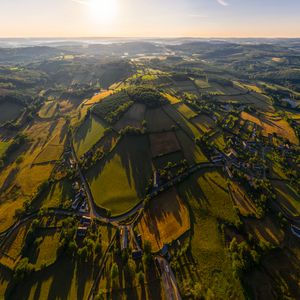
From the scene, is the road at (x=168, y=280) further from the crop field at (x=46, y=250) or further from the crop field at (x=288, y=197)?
the crop field at (x=288, y=197)

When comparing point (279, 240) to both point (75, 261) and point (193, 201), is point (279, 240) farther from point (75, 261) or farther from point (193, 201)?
point (75, 261)

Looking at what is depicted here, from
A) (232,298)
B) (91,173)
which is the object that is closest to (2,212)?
(91,173)

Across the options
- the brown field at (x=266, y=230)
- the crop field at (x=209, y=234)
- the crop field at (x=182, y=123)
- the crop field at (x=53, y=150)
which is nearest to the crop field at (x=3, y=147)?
the crop field at (x=53, y=150)

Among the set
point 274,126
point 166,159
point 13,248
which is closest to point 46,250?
point 13,248

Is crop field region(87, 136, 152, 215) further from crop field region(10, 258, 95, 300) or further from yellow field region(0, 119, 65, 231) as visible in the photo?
yellow field region(0, 119, 65, 231)

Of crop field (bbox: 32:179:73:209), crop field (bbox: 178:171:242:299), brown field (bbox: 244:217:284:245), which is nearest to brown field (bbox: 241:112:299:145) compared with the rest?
crop field (bbox: 178:171:242:299)

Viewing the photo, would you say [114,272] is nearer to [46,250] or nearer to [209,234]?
[46,250]
